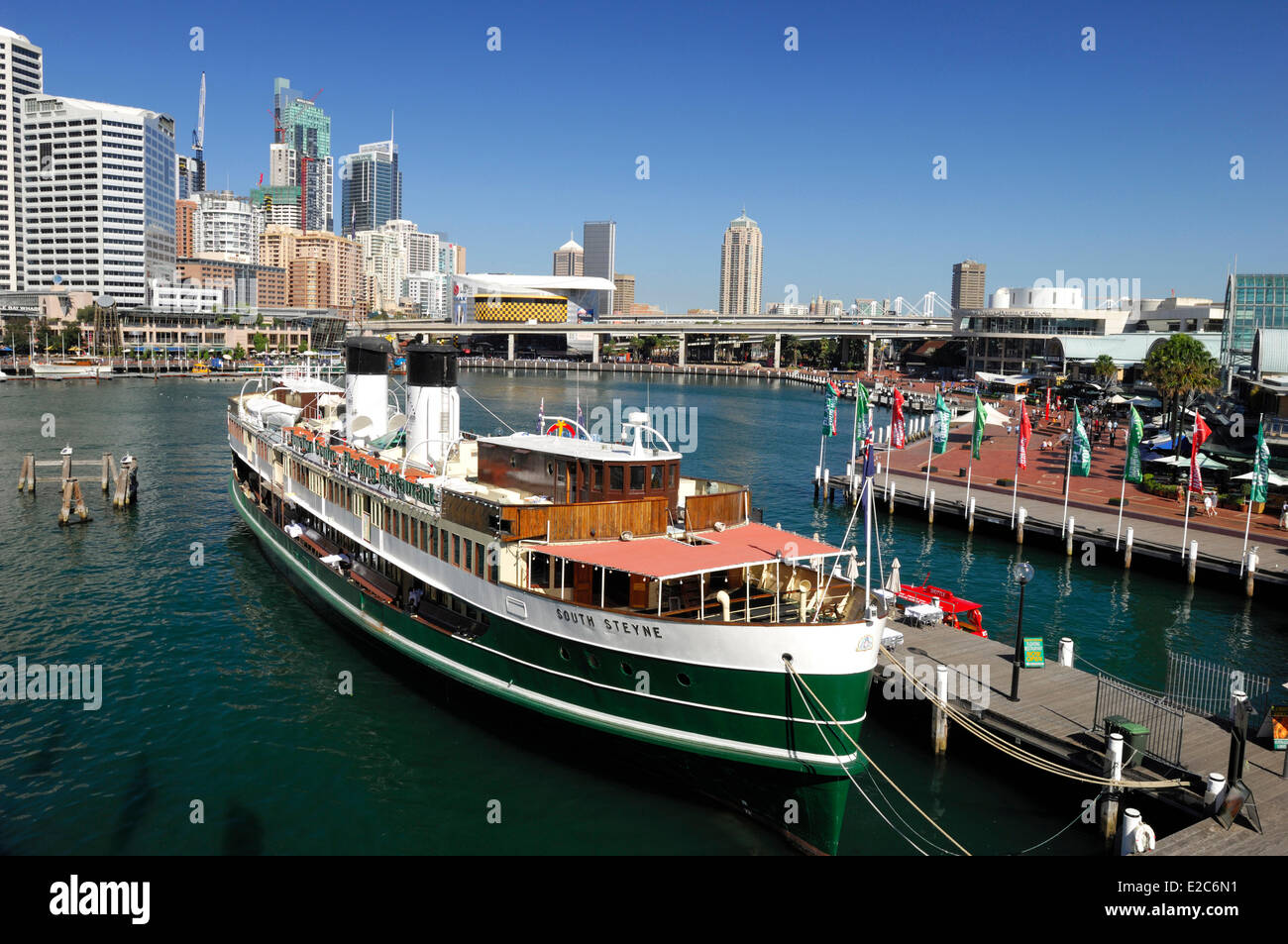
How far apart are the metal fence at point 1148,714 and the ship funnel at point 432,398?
2115 centimetres

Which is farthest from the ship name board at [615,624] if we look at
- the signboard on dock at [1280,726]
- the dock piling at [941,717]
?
the signboard on dock at [1280,726]

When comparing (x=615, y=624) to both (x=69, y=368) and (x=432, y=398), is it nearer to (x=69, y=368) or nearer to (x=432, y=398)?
(x=432, y=398)

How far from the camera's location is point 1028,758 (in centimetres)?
1983

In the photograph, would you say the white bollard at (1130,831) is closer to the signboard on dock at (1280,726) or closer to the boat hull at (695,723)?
the boat hull at (695,723)

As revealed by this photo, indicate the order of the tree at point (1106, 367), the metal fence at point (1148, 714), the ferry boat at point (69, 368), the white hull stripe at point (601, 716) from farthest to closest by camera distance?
1. the ferry boat at point (69, 368)
2. the tree at point (1106, 367)
3. the metal fence at point (1148, 714)
4. the white hull stripe at point (601, 716)

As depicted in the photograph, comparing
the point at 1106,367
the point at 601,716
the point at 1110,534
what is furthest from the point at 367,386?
the point at 1106,367

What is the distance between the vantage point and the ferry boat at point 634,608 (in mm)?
18594

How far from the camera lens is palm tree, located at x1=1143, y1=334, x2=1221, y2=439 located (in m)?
68.8

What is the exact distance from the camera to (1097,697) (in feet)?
69.1

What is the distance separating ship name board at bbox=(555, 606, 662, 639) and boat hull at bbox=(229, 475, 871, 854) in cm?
62

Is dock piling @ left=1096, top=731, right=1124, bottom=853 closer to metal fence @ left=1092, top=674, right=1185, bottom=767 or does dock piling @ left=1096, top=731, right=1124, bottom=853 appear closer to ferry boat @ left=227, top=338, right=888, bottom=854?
metal fence @ left=1092, top=674, right=1185, bottom=767
